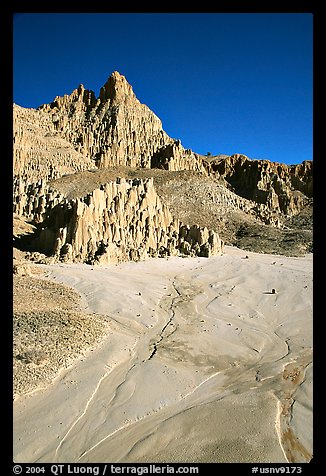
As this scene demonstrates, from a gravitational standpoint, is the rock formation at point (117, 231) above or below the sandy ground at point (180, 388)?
above

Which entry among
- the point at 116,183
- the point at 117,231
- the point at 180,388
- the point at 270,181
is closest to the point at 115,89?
the point at 270,181

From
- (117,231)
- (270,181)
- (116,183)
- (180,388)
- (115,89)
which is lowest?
(180,388)

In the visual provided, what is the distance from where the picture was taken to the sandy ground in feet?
18.0

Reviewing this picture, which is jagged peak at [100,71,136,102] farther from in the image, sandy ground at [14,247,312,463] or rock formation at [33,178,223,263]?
sandy ground at [14,247,312,463]

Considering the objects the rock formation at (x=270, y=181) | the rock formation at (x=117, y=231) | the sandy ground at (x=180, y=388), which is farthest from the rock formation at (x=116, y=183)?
the sandy ground at (x=180, y=388)

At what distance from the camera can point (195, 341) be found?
392 inches

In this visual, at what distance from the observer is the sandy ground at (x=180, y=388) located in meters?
5.49

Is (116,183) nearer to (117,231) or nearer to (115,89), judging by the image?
(117,231)

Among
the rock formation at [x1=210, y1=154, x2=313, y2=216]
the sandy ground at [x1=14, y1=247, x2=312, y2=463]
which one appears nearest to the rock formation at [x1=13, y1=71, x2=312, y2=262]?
the rock formation at [x1=210, y1=154, x2=313, y2=216]

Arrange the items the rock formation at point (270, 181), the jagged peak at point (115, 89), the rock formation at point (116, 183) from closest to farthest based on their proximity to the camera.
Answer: the rock formation at point (116, 183), the rock formation at point (270, 181), the jagged peak at point (115, 89)

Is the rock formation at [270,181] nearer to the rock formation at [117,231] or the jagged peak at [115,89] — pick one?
the jagged peak at [115,89]

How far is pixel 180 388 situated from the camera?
7.41 metres
